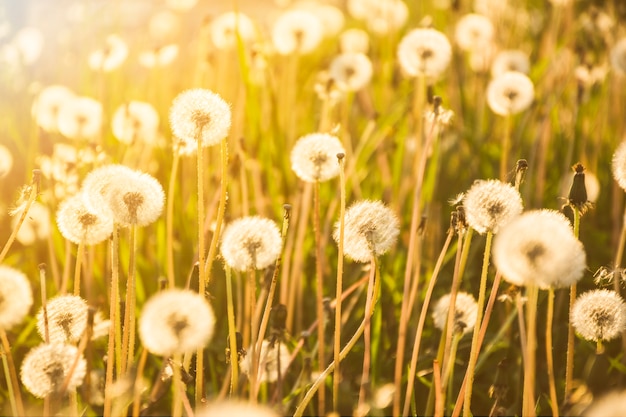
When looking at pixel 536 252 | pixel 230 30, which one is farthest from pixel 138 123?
pixel 536 252

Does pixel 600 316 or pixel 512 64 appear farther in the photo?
pixel 512 64

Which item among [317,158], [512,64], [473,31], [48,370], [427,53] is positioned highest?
[473,31]

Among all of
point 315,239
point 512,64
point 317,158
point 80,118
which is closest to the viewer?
point 317,158

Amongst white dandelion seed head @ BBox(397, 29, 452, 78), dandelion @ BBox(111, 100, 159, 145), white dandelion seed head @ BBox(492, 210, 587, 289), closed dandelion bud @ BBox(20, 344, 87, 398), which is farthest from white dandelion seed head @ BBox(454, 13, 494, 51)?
closed dandelion bud @ BBox(20, 344, 87, 398)

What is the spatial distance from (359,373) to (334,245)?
1.64ft

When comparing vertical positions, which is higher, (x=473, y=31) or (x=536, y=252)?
(x=473, y=31)

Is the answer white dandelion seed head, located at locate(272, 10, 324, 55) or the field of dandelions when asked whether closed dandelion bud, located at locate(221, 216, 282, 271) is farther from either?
white dandelion seed head, located at locate(272, 10, 324, 55)

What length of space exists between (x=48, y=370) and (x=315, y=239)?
61 centimetres

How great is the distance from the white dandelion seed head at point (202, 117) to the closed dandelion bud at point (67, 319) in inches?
10.9

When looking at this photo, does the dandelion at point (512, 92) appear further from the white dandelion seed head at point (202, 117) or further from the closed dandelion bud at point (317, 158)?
the white dandelion seed head at point (202, 117)

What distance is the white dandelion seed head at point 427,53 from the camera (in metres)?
1.61

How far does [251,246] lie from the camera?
932mm

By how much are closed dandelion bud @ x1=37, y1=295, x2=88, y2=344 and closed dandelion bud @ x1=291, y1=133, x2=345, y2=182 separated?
40 cm

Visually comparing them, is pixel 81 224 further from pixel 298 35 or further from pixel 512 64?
pixel 512 64
